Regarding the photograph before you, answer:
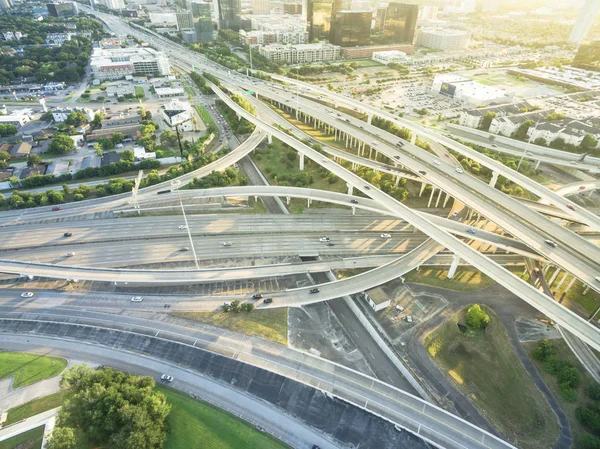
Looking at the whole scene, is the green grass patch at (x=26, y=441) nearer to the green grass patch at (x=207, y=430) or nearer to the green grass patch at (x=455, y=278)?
the green grass patch at (x=207, y=430)

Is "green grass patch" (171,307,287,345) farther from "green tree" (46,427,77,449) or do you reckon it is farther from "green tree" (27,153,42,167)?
"green tree" (27,153,42,167)

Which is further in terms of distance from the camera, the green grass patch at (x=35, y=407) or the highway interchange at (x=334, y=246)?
the highway interchange at (x=334, y=246)

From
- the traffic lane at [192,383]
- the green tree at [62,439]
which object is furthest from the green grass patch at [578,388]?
the green tree at [62,439]

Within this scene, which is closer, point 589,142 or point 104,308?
point 104,308

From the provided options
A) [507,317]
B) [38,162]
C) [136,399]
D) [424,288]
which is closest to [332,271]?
[424,288]

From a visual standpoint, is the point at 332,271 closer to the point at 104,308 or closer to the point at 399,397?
the point at 399,397

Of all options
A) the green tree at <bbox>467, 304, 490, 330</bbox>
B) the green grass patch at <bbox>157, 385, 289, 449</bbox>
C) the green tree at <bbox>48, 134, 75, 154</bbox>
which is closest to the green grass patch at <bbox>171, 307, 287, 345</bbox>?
the green grass patch at <bbox>157, 385, 289, 449</bbox>
